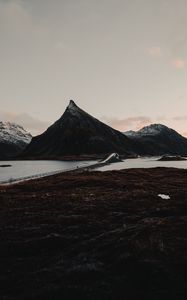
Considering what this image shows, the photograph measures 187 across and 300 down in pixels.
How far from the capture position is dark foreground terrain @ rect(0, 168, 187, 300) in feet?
72.0

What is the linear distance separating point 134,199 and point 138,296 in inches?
1196

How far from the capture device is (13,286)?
2234 cm

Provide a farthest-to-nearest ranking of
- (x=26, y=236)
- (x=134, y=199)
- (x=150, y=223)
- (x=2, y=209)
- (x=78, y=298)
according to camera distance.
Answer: (x=134, y=199) < (x=2, y=209) < (x=150, y=223) < (x=26, y=236) < (x=78, y=298)

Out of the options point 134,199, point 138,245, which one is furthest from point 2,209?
point 138,245

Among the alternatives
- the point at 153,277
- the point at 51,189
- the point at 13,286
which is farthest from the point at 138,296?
the point at 51,189

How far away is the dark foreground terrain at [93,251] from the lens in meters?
22.0

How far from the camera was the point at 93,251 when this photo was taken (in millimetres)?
28094

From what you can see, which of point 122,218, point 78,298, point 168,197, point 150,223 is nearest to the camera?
point 78,298

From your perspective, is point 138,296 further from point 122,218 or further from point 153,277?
point 122,218

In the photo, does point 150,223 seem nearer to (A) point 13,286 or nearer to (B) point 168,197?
(A) point 13,286

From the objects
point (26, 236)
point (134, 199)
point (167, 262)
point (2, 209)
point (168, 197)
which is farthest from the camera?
point (168, 197)

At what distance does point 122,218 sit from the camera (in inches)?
1542

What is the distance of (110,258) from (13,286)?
746 cm

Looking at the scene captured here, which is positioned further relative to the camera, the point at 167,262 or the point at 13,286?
the point at 167,262
